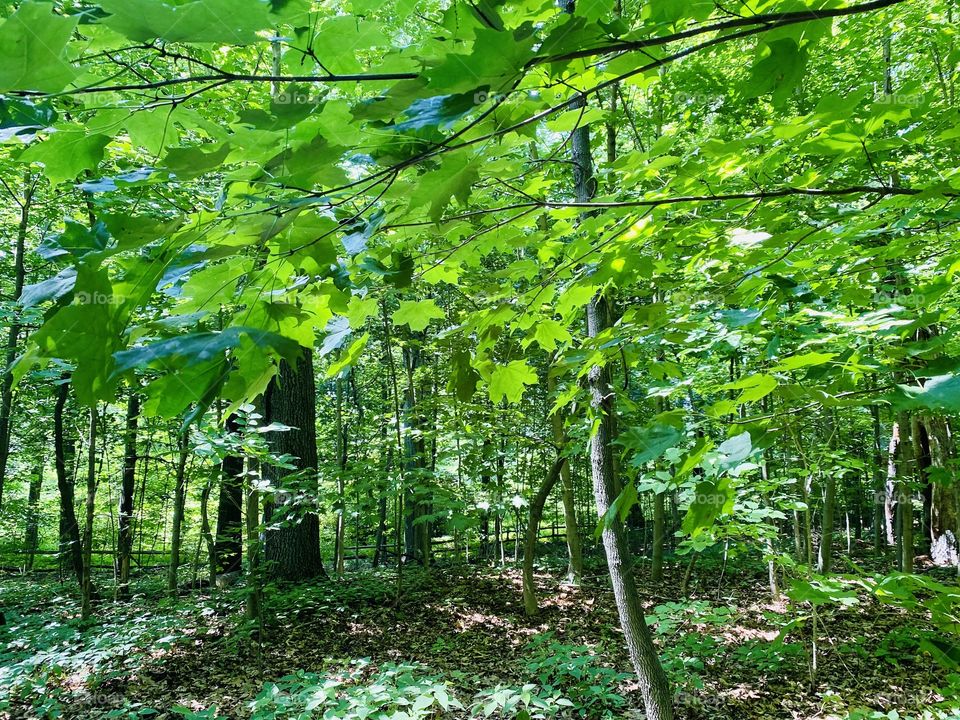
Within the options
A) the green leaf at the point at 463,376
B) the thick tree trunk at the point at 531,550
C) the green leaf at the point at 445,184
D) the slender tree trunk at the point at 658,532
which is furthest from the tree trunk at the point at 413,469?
the green leaf at the point at 445,184

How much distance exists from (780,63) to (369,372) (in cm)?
1487

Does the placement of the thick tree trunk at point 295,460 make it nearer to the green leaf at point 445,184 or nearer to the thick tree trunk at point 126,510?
the thick tree trunk at point 126,510

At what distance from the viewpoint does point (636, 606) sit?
283 cm

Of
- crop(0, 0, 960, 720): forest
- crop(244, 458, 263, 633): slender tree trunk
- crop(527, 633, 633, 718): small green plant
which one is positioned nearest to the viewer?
crop(0, 0, 960, 720): forest

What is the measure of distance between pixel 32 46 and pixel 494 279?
4.30 feet

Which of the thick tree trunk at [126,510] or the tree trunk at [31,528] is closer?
the thick tree trunk at [126,510]

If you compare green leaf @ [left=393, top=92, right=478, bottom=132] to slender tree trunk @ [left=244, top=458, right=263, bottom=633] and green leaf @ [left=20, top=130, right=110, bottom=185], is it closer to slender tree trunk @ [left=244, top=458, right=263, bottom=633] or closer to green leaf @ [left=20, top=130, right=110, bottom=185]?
green leaf @ [left=20, top=130, right=110, bottom=185]

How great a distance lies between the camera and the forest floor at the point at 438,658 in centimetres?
388

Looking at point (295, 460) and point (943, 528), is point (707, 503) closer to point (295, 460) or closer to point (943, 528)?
point (295, 460)

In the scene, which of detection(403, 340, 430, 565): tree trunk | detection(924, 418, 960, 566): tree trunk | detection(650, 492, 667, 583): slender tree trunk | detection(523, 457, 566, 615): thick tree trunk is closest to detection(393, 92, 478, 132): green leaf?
A: detection(403, 340, 430, 565): tree trunk

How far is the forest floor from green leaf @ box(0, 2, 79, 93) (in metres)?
2.93

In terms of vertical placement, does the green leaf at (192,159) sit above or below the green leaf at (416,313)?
above

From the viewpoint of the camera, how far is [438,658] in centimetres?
545

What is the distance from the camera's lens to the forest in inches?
31.8
